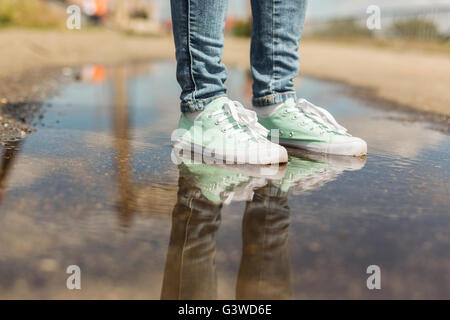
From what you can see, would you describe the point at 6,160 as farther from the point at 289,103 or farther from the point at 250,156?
the point at 289,103

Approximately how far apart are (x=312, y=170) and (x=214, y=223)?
1.89 ft

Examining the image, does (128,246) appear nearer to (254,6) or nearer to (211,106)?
(211,106)

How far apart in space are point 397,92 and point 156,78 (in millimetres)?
2239

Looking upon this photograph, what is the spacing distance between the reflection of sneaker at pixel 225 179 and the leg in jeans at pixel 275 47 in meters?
0.45

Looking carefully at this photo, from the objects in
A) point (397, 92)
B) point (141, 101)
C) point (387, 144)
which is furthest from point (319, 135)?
point (397, 92)

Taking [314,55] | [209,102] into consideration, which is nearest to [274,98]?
[209,102]

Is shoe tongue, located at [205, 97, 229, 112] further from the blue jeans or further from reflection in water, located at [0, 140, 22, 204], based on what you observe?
reflection in water, located at [0, 140, 22, 204]

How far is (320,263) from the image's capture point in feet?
2.99

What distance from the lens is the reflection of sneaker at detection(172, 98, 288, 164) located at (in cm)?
159

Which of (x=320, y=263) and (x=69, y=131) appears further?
(x=69, y=131)

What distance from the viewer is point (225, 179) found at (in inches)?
55.7

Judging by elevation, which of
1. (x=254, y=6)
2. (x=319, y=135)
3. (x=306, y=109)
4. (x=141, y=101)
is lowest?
(x=319, y=135)

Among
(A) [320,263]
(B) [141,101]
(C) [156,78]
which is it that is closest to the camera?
(A) [320,263]

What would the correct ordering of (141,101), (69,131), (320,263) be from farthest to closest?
(141,101) < (69,131) < (320,263)
